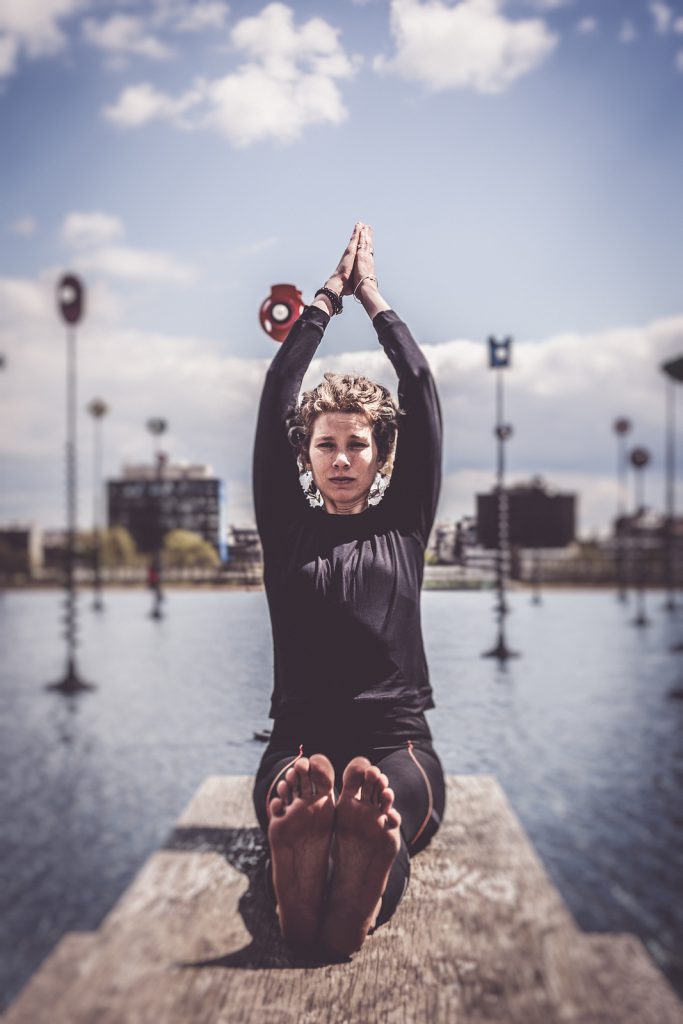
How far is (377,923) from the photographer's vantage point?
3.23 feet

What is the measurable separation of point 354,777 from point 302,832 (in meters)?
0.08

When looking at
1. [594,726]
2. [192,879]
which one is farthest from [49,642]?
[192,879]

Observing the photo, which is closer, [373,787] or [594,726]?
[373,787]

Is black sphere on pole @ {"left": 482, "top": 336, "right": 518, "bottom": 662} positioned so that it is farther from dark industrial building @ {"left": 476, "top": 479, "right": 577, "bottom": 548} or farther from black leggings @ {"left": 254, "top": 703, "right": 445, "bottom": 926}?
black leggings @ {"left": 254, "top": 703, "right": 445, "bottom": 926}

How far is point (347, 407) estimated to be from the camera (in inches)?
38.7

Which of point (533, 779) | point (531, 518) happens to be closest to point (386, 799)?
point (531, 518)

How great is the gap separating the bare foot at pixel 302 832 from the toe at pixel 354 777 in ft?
0.06

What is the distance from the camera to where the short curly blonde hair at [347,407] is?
984 millimetres

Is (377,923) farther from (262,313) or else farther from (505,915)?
(505,915)

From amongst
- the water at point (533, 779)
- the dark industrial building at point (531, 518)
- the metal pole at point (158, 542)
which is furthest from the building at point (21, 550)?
the dark industrial building at point (531, 518)

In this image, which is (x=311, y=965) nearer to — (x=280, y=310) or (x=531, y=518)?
(x=280, y=310)

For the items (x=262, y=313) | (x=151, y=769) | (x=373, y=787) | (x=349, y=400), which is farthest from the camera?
(x=151, y=769)

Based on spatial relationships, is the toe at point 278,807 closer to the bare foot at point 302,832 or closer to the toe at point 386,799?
the bare foot at point 302,832

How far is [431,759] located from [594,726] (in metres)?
41.8
